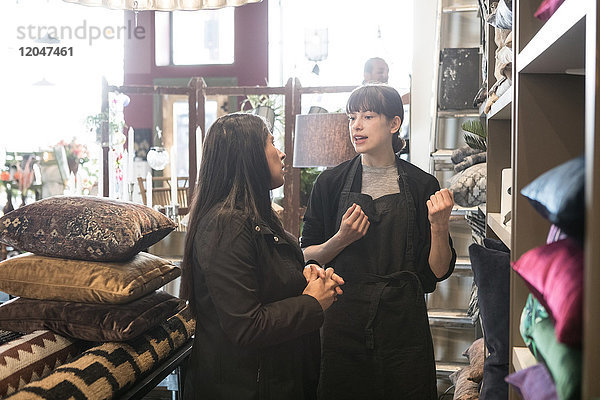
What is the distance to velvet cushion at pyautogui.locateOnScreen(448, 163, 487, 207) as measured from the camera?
199 cm

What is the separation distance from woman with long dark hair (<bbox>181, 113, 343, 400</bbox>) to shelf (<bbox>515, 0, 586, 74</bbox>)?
2.60 feet

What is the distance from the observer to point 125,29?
32.0 ft

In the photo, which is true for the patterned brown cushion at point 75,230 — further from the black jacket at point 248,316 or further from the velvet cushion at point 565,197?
the velvet cushion at point 565,197

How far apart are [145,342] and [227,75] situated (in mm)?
8151

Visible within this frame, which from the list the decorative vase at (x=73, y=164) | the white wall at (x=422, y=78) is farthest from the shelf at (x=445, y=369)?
the decorative vase at (x=73, y=164)

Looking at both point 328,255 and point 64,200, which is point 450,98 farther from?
point 64,200

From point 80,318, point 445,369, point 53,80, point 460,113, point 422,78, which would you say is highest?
point 53,80

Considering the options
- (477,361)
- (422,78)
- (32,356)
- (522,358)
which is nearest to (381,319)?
(477,361)

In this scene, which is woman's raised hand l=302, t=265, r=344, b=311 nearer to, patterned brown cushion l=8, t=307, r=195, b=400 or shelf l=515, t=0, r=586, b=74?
patterned brown cushion l=8, t=307, r=195, b=400

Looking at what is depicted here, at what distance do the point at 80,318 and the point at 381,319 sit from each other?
984 mm

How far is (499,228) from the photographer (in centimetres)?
144

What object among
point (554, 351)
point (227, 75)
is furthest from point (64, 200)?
point (227, 75)

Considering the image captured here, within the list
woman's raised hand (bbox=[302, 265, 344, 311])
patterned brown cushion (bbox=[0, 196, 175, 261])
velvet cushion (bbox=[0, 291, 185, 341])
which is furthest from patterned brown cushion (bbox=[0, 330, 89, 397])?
woman's raised hand (bbox=[302, 265, 344, 311])

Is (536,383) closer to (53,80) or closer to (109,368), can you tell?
(109,368)
